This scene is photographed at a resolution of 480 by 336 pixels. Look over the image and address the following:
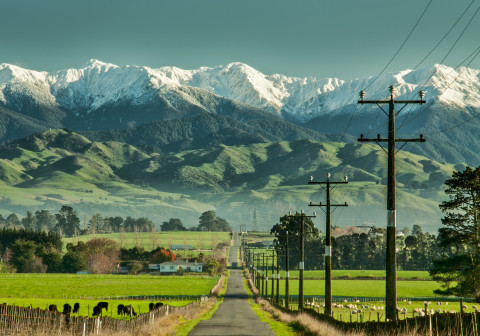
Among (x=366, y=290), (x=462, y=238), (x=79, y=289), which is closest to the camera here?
(x=462, y=238)

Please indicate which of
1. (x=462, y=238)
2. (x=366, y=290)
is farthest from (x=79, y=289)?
(x=462, y=238)

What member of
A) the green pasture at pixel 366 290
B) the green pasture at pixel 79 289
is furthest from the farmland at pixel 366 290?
the green pasture at pixel 79 289

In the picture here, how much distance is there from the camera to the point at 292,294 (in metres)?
150

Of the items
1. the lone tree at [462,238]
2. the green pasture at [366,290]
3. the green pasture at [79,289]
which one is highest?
the lone tree at [462,238]

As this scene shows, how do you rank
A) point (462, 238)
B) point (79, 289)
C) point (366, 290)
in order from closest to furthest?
point (462, 238) → point (79, 289) → point (366, 290)

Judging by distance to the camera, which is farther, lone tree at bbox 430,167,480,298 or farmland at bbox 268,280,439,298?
farmland at bbox 268,280,439,298

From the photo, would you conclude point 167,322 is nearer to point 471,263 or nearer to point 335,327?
point 335,327

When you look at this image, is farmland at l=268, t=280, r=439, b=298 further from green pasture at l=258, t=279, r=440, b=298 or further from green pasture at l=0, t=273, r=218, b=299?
green pasture at l=0, t=273, r=218, b=299

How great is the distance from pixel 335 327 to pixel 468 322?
13.6 m

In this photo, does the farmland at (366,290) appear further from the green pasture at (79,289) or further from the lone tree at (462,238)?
the lone tree at (462,238)

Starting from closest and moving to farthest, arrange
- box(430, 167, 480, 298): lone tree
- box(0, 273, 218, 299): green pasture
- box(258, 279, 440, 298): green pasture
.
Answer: box(430, 167, 480, 298): lone tree, box(0, 273, 218, 299): green pasture, box(258, 279, 440, 298): green pasture

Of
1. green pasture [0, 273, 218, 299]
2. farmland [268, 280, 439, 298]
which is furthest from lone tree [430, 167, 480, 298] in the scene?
green pasture [0, 273, 218, 299]

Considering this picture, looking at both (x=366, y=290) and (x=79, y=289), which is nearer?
(x=79, y=289)

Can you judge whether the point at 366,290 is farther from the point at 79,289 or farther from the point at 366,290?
the point at 79,289
